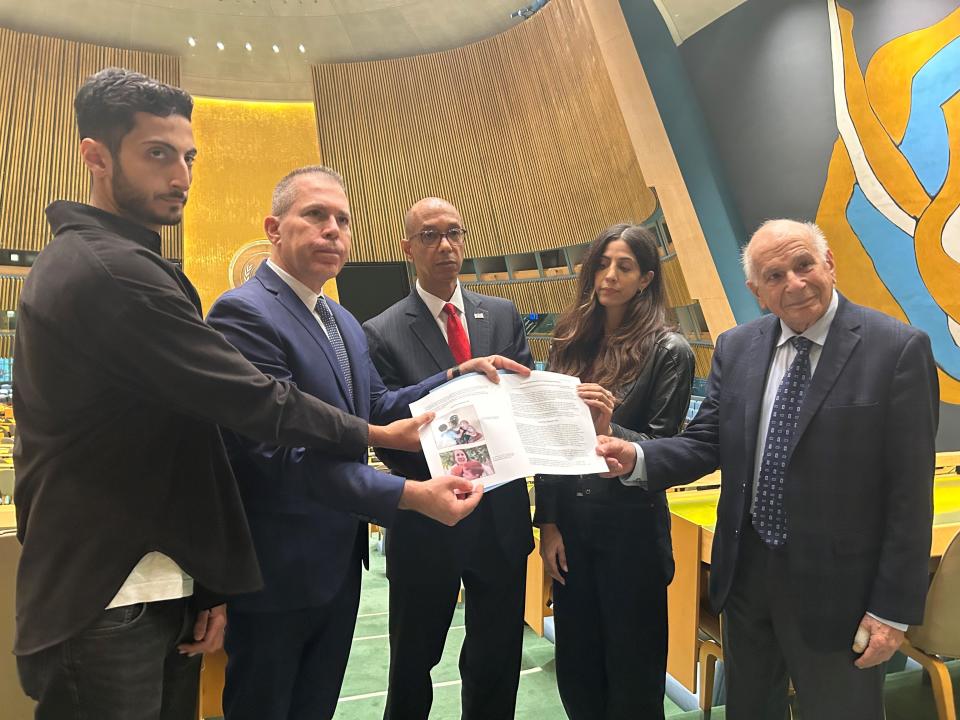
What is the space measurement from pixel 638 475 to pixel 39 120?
1111 centimetres

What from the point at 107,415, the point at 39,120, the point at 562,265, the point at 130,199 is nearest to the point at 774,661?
the point at 107,415

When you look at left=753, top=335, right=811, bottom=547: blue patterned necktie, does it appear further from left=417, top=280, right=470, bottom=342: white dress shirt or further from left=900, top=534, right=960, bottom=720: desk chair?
left=417, top=280, right=470, bottom=342: white dress shirt

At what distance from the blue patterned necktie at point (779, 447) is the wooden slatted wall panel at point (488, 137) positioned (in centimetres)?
638

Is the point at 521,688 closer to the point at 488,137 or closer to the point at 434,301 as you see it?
the point at 434,301

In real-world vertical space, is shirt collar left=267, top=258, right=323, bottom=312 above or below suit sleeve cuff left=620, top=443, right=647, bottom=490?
above

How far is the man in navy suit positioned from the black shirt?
22cm

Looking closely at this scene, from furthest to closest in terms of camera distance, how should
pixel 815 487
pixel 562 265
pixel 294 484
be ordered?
1. pixel 562 265
2. pixel 815 487
3. pixel 294 484

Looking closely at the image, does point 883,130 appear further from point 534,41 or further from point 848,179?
point 534,41

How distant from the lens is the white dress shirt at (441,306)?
2.05m

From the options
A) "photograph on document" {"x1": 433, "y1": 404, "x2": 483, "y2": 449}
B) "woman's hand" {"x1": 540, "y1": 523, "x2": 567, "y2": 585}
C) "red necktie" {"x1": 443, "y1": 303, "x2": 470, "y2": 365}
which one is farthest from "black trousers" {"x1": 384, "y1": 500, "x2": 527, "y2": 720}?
"red necktie" {"x1": 443, "y1": 303, "x2": 470, "y2": 365}

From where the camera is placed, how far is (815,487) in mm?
1586

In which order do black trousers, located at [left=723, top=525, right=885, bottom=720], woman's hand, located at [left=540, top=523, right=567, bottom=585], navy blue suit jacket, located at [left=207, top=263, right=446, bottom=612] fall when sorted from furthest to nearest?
1. woman's hand, located at [left=540, top=523, right=567, bottom=585]
2. black trousers, located at [left=723, top=525, right=885, bottom=720]
3. navy blue suit jacket, located at [left=207, top=263, right=446, bottom=612]

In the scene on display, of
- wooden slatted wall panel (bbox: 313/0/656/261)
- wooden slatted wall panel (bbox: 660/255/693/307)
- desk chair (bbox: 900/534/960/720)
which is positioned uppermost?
wooden slatted wall panel (bbox: 313/0/656/261)

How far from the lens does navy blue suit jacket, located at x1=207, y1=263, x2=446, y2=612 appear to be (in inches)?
57.4
